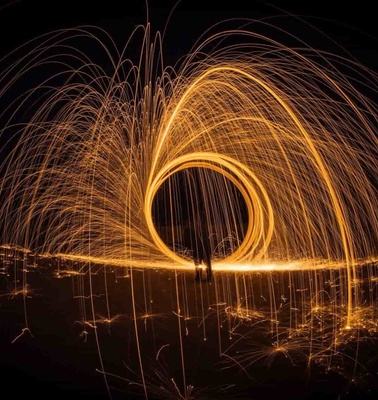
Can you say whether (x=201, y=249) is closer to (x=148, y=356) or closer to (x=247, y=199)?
(x=247, y=199)

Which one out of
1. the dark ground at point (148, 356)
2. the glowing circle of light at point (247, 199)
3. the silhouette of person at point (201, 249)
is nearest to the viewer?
the dark ground at point (148, 356)

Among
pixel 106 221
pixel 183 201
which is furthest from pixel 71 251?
pixel 183 201

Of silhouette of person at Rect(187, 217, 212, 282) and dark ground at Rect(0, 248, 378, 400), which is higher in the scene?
silhouette of person at Rect(187, 217, 212, 282)

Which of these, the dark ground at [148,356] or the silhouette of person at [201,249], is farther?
the silhouette of person at [201,249]

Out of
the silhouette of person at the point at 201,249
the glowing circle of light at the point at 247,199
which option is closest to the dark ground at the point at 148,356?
the silhouette of person at the point at 201,249

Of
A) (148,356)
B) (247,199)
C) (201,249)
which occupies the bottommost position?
(148,356)

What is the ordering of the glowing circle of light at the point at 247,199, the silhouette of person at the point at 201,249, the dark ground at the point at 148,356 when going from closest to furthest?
the dark ground at the point at 148,356, the silhouette of person at the point at 201,249, the glowing circle of light at the point at 247,199

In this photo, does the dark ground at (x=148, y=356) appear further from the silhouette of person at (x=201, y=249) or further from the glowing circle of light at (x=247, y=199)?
the glowing circle of light at (x=247, y=199)

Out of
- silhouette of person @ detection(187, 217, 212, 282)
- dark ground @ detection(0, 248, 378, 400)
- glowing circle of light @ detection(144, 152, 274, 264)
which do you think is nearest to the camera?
dark ground @ detection(0, 248, 378, 400)

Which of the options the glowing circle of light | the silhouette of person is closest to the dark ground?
the silhouette of person

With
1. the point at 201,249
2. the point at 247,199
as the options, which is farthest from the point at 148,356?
the point at 247,199

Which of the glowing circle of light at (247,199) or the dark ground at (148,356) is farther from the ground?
the glowing circle of light at (247,199)

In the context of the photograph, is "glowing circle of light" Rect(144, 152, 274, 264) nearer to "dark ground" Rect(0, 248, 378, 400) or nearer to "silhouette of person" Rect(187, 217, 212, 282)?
"silhouette of person" Rect(187, 217, 212, 282)
